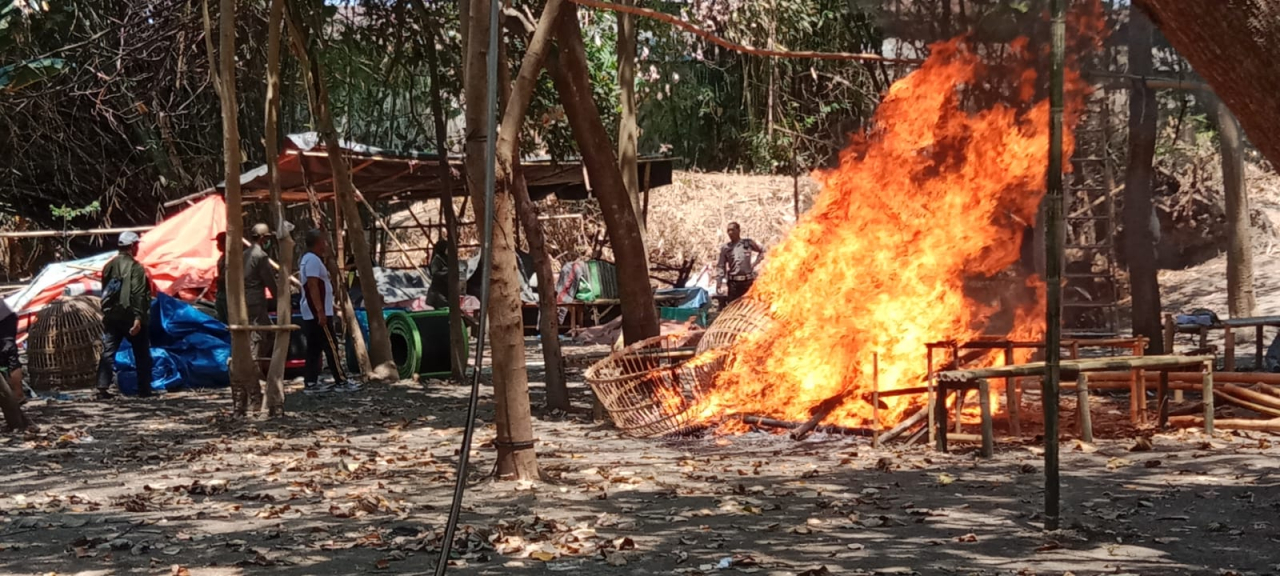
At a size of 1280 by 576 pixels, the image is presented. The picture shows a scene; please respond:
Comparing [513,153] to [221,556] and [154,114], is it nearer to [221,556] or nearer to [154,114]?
[221,556]

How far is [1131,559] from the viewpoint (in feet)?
18.4

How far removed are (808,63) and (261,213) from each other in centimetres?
1199

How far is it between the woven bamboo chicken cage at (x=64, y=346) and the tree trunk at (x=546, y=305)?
6.75m

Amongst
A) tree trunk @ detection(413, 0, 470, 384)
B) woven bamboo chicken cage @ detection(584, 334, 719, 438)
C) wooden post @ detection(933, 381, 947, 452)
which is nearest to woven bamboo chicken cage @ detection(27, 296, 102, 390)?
tree trunk @ detection(413, 0, 470, 384)

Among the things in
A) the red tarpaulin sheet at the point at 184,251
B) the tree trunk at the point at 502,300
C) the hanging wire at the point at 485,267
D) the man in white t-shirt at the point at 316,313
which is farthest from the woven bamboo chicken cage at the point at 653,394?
the red tarpaulin sheet at the point at 184,251

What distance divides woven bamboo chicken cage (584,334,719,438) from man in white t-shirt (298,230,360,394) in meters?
4.74

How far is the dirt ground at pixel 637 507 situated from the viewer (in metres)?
5.82

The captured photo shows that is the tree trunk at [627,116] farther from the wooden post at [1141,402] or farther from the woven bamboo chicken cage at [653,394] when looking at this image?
the wooden post at [1141,402]

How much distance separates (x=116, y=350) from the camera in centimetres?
1458

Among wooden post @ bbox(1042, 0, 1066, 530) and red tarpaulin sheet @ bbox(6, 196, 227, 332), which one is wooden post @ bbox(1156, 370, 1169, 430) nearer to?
wooden post @ bbox(1042, 0, 1066, 530)

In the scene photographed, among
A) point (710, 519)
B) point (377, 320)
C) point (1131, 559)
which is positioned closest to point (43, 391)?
point (377, 320)

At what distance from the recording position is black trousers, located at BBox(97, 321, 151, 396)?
14.1 meters

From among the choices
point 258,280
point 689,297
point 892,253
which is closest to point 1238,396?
point 892,253

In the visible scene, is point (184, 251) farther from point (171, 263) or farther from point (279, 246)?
point (279, 246)
